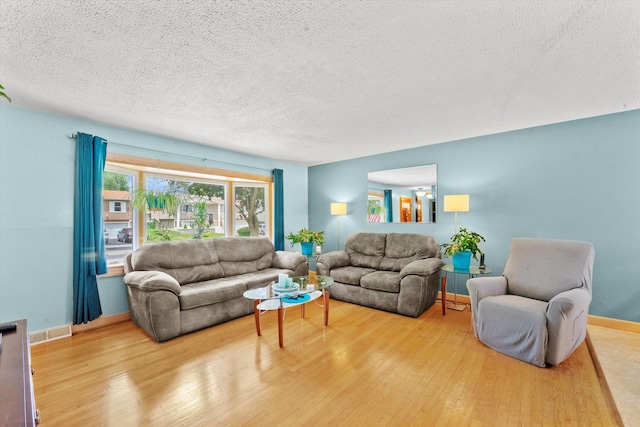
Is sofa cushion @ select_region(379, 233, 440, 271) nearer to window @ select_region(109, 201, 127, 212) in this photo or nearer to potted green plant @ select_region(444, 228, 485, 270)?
potted green plant @ select_region(444, 228, 485, 270)

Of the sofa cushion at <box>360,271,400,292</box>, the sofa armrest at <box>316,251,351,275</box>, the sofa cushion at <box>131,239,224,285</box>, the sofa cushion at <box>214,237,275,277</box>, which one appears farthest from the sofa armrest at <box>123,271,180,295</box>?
the sofa cushion at <box>360,271,400,292</box>

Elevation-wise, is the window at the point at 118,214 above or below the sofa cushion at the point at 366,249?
above

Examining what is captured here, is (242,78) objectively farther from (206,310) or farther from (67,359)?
(67,359)

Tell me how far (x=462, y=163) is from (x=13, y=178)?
209 inches

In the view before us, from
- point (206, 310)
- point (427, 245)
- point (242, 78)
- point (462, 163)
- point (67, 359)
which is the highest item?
point (242, 78)

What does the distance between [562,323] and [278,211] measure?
419cm

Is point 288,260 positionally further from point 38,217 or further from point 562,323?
point 562,323

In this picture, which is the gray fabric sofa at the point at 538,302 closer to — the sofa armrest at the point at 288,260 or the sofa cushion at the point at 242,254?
the sofa armrest at the point at 288,260

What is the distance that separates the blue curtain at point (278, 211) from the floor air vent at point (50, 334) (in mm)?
3027

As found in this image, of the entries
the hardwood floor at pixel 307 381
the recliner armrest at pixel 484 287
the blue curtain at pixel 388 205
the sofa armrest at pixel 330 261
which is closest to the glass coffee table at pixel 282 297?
the hardwood floor at pixel 307 381

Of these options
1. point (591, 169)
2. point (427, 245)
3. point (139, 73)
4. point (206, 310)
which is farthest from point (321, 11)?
point (591, 169)

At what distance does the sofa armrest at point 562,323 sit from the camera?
2201 mm

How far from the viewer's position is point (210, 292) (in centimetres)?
313

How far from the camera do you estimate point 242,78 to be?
2260mm
